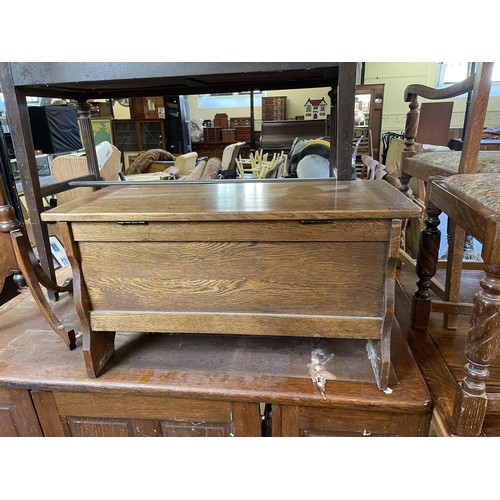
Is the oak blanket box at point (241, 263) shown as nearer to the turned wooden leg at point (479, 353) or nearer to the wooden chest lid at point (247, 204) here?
the wooden chest lid at point (247, 204)

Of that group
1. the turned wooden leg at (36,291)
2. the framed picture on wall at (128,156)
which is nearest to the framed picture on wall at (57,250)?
the turned wooden leg at (36,291)

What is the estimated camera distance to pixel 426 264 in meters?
1.19

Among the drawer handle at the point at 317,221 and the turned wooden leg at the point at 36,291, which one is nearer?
the drawer handle at the point at 317,221

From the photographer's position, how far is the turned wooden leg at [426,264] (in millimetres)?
1168

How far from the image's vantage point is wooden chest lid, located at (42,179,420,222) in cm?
82

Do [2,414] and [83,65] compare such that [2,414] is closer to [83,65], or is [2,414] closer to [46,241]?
[46,241]

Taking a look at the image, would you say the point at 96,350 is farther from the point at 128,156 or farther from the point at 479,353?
the point at 128,156

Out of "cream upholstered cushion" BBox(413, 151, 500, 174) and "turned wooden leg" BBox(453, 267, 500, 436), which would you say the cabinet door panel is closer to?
"turned wooden leg" BBox(453, 267, 500, 436)

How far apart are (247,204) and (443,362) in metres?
0.71

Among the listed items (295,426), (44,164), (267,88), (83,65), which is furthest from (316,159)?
(44,164)

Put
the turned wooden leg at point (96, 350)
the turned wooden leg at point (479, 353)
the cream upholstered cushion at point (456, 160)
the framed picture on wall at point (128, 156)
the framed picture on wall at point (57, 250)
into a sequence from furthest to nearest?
the framed picture on wall at point (128, 156) < the framed picture on wall at point (57, 250) < the cream upholstered cushion at point (456, 160) < the turned wooden leg at point (96, 350) < the turned wooden leg at point (479, 353)

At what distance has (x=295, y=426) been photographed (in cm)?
98

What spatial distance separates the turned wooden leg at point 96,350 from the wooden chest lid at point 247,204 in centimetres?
33

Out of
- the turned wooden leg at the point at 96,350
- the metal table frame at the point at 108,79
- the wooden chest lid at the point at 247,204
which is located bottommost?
the turned wooden leg at the point at 96,350
